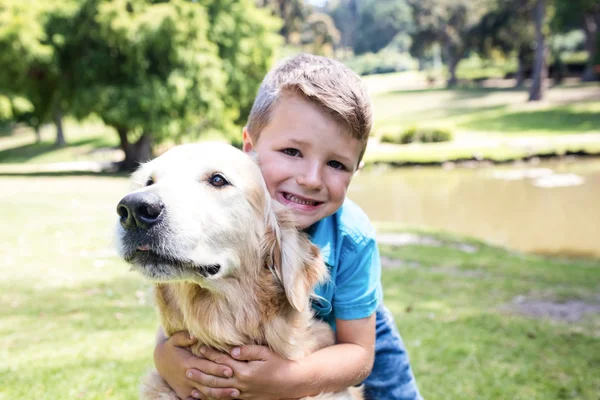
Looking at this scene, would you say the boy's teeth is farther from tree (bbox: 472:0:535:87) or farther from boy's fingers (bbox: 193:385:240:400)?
tree (bbox: 472:0:535:87)

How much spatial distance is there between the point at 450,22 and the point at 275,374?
58684mm

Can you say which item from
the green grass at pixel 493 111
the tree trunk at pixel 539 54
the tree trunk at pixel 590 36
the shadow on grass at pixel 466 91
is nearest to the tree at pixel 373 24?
the shadow on grass at pixel 466 91

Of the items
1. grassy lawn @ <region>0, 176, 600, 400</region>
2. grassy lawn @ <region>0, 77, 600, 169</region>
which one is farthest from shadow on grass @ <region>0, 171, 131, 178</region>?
grassy lawn @ <region>0, 176, 600, 400</region>

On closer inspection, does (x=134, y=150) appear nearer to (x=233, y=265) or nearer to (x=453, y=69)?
(x=233, y=265)

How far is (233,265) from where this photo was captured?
7.89 ft

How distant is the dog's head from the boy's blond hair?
1.41ft

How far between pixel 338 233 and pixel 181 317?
36.4 inches

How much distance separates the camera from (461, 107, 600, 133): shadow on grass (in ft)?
101

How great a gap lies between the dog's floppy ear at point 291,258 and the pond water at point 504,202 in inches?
403

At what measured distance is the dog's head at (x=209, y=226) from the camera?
2.10m

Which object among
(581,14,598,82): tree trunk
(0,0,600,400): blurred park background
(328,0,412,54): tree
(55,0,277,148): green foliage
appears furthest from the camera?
(328,0,412,54): tree

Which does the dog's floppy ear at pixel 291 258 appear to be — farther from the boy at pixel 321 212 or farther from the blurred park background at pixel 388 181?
the blurred park background at pixel 388 181

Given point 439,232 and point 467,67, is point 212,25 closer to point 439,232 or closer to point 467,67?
point 439,232

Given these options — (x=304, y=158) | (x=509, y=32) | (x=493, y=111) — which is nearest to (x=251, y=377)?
(x=304, y=158)
